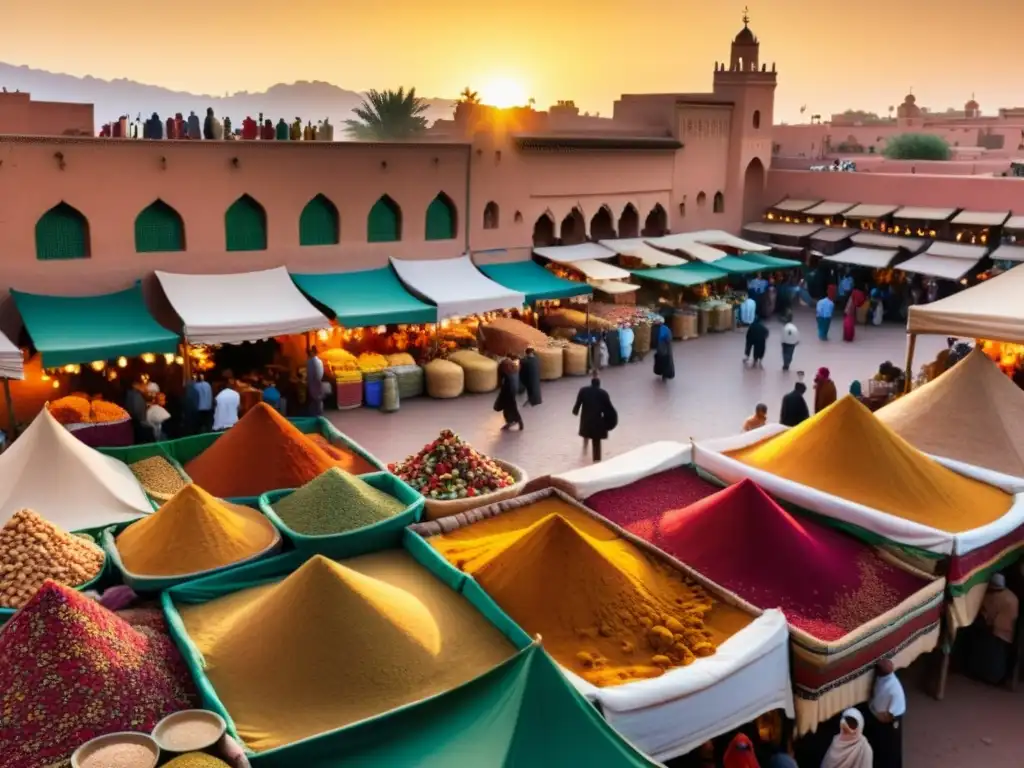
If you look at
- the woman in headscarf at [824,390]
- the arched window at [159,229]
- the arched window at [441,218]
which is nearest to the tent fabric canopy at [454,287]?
the arched window at [441,218]

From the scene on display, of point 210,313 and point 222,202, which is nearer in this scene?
point 210,313

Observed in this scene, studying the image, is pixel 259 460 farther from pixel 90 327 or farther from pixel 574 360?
pixel 574 360

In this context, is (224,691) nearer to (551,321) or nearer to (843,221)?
(551,321)

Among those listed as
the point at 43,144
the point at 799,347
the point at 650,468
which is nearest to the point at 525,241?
the point at 799,347

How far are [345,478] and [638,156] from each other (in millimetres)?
15491

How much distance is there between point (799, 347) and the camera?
733 inches

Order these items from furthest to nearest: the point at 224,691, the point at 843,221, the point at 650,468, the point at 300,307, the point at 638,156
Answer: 1. the point at 843,221
2. the point at 638,156
3. the point at 300,307
4. the point at 650,468
5. the point at 224,691

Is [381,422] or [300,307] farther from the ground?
[300,307]

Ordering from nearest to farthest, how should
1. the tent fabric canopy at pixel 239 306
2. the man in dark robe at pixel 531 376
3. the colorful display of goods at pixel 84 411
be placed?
the colorful display of goods at pixel 84 411 → the tent fabric canopy at pixel 239 306 → the man in dark robe at pixel 531 376

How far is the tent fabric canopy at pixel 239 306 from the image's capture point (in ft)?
41.9

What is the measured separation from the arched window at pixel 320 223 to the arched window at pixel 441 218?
1938mm

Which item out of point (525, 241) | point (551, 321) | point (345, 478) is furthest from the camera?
point (525, 241)

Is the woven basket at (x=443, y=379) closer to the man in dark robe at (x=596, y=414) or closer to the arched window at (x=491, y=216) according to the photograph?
the man in dark robe at (x=596, y=414)

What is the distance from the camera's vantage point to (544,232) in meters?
20.3
